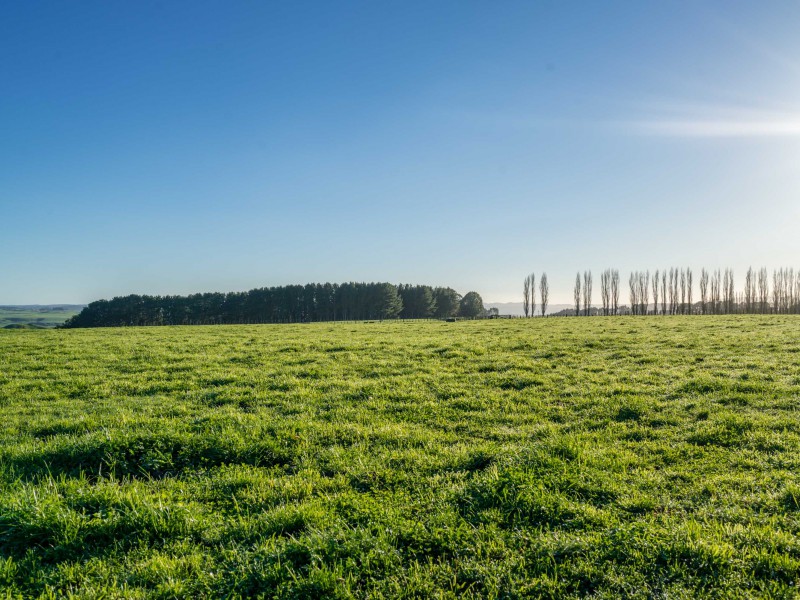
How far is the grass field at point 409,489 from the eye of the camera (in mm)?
4328

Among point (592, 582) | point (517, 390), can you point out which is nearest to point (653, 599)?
point (592, 582)

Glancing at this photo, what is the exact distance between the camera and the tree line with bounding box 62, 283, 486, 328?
363 feet

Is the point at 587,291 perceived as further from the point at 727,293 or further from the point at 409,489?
the point at 409,489

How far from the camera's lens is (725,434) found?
8.13 m

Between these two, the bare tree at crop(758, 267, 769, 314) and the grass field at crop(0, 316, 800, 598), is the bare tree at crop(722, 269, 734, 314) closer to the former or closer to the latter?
the bare tree at crop(758, 267, 769, 314)

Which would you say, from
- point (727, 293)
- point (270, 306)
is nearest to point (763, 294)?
point (727, 293)

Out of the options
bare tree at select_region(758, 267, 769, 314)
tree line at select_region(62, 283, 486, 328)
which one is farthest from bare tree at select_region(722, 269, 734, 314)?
tree line at select_region(62, 283, 486, 328)

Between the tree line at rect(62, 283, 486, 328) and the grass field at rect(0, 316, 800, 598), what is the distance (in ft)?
363

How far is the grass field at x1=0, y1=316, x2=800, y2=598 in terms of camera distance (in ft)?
14.2

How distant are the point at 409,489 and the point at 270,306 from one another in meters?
120

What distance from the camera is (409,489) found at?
6246 mm

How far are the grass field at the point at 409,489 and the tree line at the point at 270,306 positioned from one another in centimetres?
11065

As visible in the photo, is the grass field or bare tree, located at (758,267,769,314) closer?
the grass field

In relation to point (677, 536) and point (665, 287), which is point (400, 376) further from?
point (665, 287)
